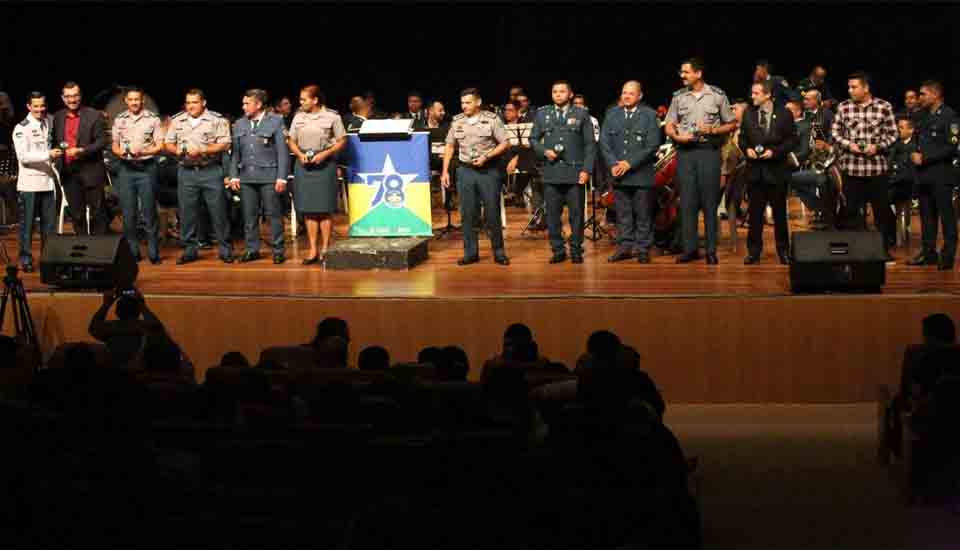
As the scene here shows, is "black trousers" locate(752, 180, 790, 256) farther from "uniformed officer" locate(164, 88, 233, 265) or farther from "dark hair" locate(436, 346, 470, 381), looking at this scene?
"dark hair" locate(436, 346, 470, 381)

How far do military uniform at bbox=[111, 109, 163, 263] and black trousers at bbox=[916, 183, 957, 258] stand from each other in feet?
19.8

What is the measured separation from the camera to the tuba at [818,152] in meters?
13.2

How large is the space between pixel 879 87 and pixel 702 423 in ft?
34.3

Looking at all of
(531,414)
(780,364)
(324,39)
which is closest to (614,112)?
(780,364)

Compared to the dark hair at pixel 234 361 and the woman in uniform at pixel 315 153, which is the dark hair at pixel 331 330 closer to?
the dark hair at pixel 234 361

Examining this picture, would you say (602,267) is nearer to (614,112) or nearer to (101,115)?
(614,112)

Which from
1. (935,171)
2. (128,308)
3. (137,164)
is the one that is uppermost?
(137,164)

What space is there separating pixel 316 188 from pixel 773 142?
11.8 ft

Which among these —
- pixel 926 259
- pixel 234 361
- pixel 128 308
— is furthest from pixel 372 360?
pixel 926 259

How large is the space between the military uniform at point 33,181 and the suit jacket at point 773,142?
17.9ft

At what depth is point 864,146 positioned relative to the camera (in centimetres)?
1108

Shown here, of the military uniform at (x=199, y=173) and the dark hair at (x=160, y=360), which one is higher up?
the military uniform at (x=199, y=173)

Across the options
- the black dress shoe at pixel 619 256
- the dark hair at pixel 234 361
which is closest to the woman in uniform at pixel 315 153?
the black dress shoe at pixel 619 256

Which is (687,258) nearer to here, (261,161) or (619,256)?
(619,256)
